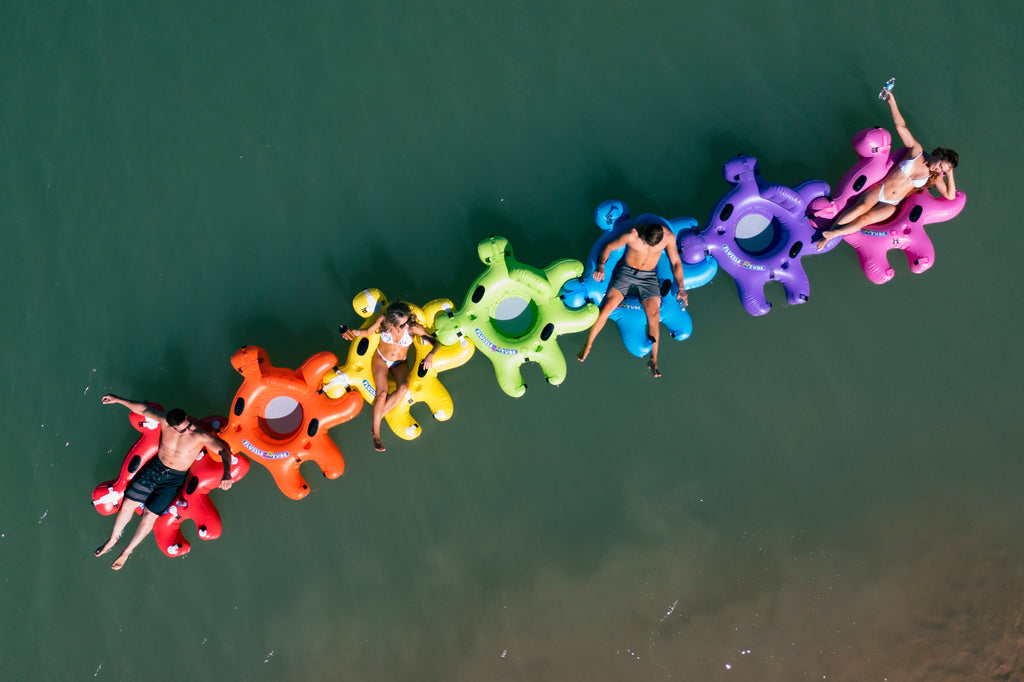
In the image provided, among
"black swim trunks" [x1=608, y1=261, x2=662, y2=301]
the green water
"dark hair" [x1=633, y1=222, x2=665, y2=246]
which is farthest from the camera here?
the green water

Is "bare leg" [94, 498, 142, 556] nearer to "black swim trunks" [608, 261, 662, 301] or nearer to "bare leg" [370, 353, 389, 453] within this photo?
"bare leg" [370, 353, 389, 453]

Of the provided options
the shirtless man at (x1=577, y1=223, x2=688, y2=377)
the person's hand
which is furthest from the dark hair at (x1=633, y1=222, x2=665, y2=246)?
Result: the person's hand

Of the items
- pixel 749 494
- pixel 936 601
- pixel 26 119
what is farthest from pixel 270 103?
pixel 936 601

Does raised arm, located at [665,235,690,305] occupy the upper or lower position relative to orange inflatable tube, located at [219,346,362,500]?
upper

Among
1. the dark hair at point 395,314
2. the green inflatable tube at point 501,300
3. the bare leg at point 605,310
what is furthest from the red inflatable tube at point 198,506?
the bare leg at point 605,310

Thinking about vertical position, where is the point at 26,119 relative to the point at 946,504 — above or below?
above

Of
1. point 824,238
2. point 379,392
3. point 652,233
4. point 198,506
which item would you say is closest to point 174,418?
point 198,506

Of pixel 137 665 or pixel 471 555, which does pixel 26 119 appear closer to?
pixel 137 665
